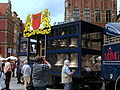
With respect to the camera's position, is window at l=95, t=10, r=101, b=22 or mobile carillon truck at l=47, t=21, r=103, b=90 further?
window at l=95, t=10, r=101, b=22

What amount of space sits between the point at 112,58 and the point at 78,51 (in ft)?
13.5

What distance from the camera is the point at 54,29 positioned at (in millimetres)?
13750

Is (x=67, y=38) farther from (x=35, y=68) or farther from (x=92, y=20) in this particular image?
A: (x=92, y=20)

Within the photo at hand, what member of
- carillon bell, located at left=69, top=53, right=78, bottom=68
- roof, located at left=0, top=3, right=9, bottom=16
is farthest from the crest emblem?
roof, located at left=0, top=3, right=9, bottom=16

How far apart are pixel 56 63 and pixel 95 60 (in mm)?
2031

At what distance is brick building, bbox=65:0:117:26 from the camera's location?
40.9 m

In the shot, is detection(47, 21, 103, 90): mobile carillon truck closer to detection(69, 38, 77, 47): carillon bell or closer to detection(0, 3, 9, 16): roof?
detection(69, 38, 77, 47): carillon bell

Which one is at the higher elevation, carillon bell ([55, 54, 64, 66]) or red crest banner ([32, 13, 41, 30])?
red crest banner ([32, 13, 41, 30])

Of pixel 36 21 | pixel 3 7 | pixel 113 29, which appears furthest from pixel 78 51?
pixel 3 7

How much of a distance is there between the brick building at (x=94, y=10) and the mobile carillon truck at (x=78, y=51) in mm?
27748

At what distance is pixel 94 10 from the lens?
41125mm

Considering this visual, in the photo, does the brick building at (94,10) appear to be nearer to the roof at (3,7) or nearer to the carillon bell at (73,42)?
the roof at (3,7)

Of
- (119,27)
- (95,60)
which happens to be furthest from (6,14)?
(119,27)

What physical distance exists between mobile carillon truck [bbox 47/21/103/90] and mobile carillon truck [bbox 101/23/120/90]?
10.7 feet
